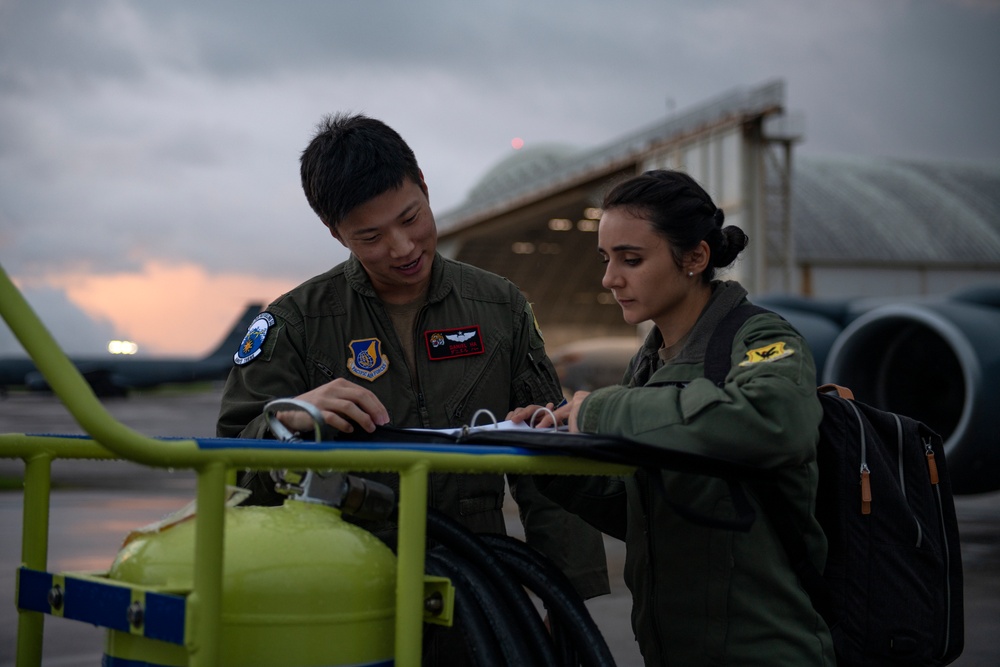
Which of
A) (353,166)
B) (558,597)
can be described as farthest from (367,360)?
(558,597)

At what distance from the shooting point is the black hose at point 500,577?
5.73 ft

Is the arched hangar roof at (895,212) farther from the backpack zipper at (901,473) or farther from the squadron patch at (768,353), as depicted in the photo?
the squadron patch at (768,353)

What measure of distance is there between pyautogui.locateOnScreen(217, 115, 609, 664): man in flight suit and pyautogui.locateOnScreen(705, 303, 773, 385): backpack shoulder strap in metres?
0.65

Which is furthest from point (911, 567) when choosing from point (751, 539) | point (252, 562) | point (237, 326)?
point (237, 326)

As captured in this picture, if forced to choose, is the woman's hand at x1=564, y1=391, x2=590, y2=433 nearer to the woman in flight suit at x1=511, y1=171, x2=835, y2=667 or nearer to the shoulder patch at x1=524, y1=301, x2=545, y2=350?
the woman in flight suit at x1=511, y1=171, x2=835, y2=667

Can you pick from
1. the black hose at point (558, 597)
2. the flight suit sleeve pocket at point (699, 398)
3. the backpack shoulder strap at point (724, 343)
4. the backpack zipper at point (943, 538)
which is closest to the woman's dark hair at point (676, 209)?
the backpack shoulder strap at point (724, 343)

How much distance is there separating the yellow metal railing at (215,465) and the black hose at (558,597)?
0.94ft

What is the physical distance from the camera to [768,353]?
183cm

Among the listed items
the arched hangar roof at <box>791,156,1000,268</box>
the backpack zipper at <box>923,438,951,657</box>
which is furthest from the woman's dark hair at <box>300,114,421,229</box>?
the arched hangar roof at <box>791,156,1000,268</box>

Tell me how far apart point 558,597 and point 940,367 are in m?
6.80

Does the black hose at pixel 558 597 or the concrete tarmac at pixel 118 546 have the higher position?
the black hose at pixel 558 597

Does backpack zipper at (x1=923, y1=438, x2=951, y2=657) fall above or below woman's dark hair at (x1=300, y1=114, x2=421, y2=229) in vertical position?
below

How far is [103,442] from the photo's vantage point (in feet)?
4.26

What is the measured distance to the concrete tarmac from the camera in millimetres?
4652
